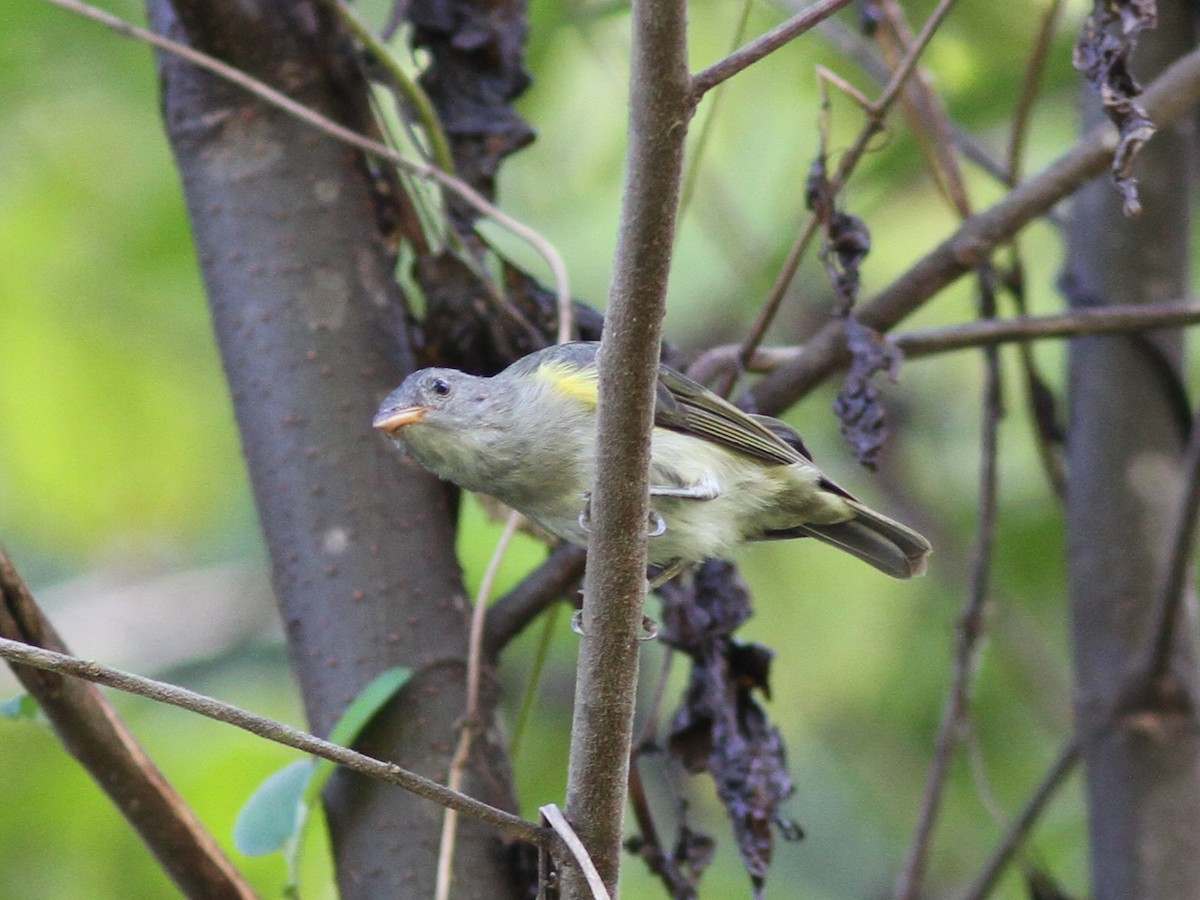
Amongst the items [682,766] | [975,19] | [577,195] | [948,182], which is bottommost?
[682,766]

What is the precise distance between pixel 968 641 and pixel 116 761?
7.12 feet

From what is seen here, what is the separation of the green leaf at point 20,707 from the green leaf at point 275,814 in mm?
486

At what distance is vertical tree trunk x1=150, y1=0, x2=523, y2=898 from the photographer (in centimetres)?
278

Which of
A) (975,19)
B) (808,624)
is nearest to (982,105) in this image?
(975,19)

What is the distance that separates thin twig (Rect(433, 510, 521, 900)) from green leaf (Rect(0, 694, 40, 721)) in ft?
2.57

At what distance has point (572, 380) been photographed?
294 cm

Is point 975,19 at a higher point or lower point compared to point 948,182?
higher

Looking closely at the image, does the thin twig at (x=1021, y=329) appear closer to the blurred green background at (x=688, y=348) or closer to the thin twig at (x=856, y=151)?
the thin twig at (x=856, y=151)

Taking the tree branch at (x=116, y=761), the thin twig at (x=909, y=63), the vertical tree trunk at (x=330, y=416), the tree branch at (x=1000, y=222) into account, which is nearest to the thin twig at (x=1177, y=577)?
the tree branch at (x=1000, y=222)

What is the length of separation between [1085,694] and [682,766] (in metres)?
1.17

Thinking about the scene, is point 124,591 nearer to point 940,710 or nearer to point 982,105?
point 940,710

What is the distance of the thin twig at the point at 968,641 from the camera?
134 inches

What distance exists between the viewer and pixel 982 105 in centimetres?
442

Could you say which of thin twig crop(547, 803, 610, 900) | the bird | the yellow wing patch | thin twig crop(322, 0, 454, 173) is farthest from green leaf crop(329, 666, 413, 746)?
thin twig crop(322, 0, 454, 173)
